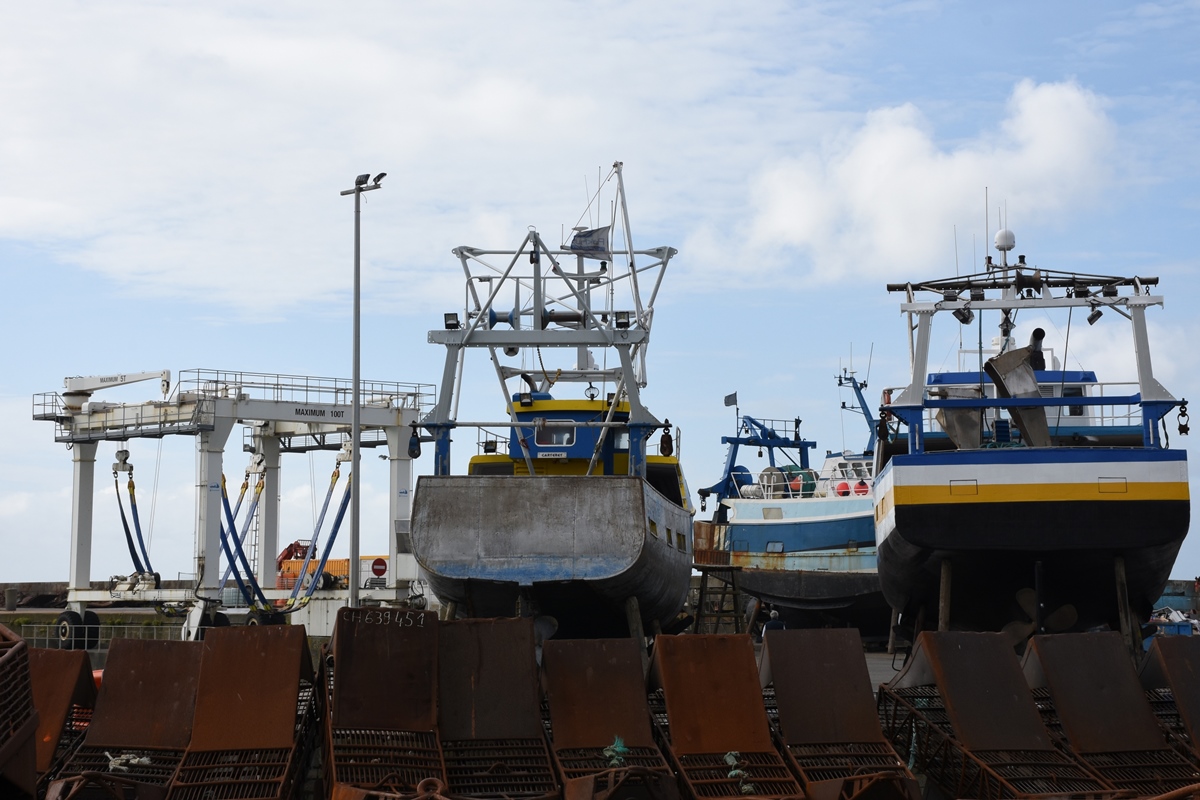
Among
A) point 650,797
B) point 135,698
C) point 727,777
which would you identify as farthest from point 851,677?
point 135,698

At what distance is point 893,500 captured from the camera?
1545 cm

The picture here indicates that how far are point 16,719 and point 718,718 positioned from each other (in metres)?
5.36

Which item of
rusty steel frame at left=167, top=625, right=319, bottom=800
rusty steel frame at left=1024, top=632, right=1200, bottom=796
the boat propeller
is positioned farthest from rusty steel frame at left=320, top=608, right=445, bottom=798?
the boat propeller

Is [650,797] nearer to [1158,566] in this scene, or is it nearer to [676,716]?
[676,716]

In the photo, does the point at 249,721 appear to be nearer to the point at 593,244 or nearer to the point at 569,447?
the point at 569,447

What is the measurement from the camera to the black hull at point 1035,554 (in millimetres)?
14820

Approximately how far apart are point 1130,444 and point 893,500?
21.8 ft

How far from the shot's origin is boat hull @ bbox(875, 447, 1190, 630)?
14812 millimetres

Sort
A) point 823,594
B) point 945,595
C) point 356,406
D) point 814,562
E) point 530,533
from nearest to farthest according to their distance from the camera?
point 530,533
point 945,595
point 356,406
point 823,594
point 814,562

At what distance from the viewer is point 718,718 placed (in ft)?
34.9

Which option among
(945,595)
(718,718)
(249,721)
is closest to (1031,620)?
(945,595)

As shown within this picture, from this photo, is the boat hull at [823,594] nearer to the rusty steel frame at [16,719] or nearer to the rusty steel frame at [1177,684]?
the rusty steel frame at [1177,684]

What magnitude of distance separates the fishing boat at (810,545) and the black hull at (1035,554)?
36.6 ft

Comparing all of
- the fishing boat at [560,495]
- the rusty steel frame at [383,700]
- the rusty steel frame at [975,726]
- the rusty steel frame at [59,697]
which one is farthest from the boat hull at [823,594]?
the rusty steel frame at [59,697]
